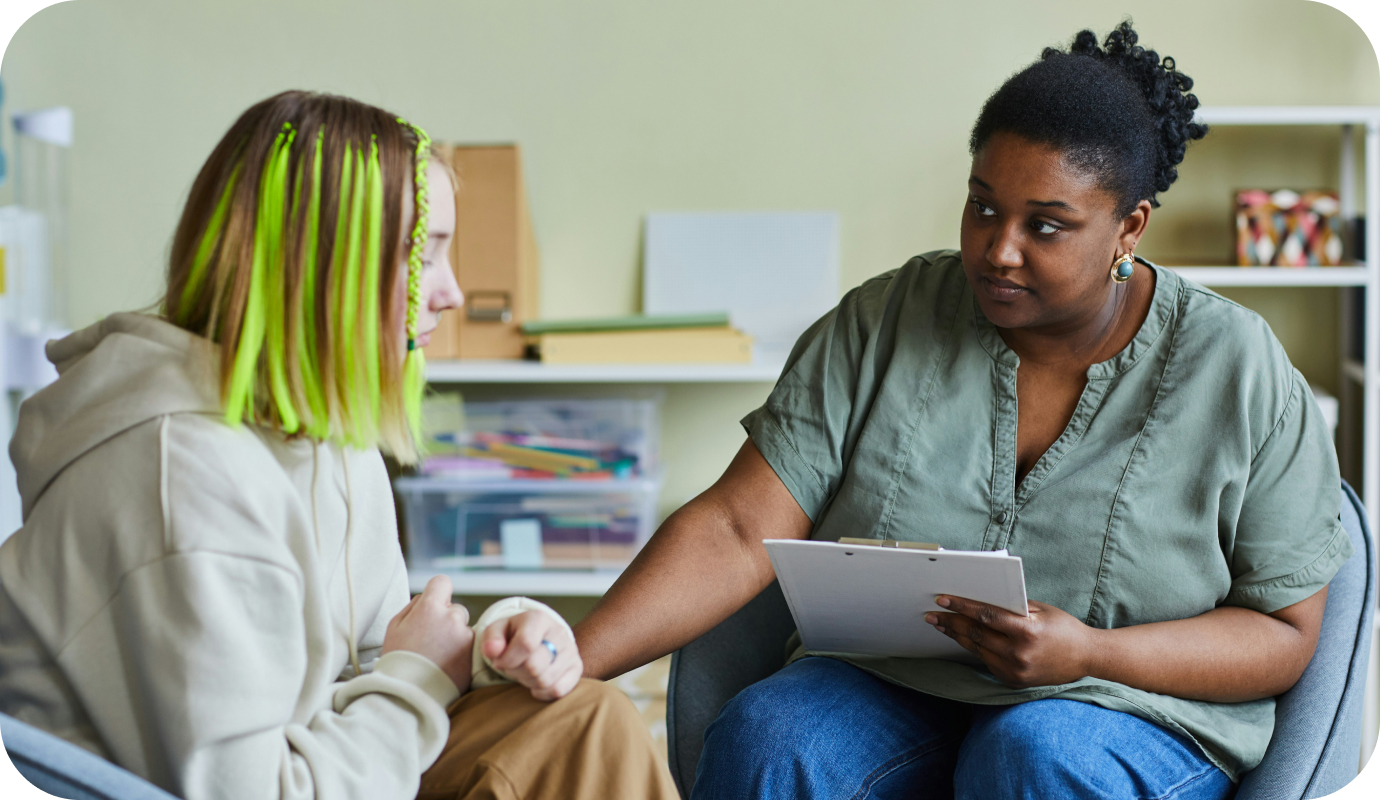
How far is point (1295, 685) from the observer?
109cm

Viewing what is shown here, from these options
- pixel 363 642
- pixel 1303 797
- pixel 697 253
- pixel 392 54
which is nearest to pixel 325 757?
pixel 363 642

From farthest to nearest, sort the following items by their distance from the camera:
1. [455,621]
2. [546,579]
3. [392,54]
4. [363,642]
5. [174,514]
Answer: [392,54], [546,579], [363,642], [455,621], [174,514]

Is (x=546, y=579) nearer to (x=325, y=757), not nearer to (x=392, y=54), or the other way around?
(x=392, y=54)

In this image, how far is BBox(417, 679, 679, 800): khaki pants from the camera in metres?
0.77

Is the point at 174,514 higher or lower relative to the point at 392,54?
lower

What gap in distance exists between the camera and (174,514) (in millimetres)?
698

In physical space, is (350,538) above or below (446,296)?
below

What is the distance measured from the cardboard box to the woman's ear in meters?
1.27

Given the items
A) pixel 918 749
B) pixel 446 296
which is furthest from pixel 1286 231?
pixel 446 296

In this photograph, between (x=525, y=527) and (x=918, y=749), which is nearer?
(x=918, y=749)

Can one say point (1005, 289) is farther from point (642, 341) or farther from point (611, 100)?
point (611, 100)

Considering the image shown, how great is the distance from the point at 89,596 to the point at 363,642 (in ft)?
0.89

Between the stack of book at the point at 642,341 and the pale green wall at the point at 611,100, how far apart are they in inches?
13.6

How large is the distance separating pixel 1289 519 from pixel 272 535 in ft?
3.13
